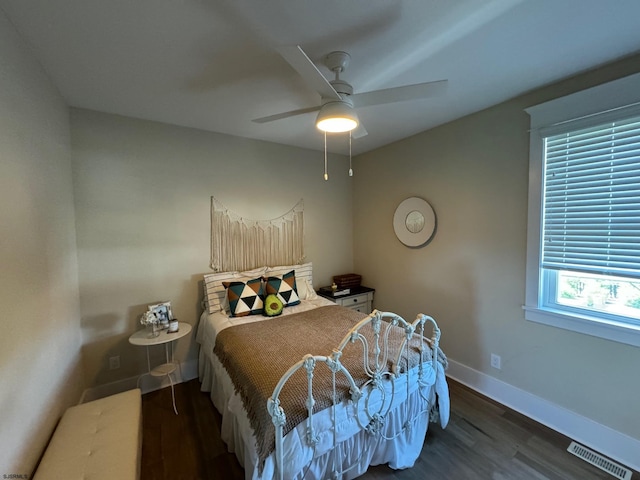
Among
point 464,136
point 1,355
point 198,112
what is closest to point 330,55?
point 198,112

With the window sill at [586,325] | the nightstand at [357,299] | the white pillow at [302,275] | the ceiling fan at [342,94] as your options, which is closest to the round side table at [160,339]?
the white pillow at [302,275]

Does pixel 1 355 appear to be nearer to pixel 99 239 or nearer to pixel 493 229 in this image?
pixel 99 239

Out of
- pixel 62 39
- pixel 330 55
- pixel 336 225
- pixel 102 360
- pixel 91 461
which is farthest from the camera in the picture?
pixel 336 225

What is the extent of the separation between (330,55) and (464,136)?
62.0 inches

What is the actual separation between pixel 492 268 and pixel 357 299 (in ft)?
5.22

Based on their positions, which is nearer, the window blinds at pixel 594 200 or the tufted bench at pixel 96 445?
the tufted bench at pixel 96 445

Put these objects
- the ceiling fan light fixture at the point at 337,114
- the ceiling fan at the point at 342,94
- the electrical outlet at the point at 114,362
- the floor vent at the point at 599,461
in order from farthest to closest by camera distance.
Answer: the electrical outlet at the point at 114,362
the floor vent at the point at 599,461
the ceiling fan light fixture at the point at 337,114
the ceiling fan at the point at 342,94

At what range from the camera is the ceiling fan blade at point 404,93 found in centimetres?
138

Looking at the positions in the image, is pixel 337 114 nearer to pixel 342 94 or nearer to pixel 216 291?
pixel 342 94

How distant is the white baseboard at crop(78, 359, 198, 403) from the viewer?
2.30 m

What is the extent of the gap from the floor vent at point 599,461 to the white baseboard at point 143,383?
3110 mm

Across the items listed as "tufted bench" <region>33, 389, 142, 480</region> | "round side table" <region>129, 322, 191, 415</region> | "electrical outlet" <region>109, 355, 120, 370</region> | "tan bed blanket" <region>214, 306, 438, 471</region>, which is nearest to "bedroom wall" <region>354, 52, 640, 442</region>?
"tan bed blanket" <region>214, 306, 438, 471</region>

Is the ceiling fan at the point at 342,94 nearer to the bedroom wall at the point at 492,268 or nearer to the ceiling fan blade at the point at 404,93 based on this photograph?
the ceiling fan blade at the point at 404,93

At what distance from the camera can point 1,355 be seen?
103 cm
